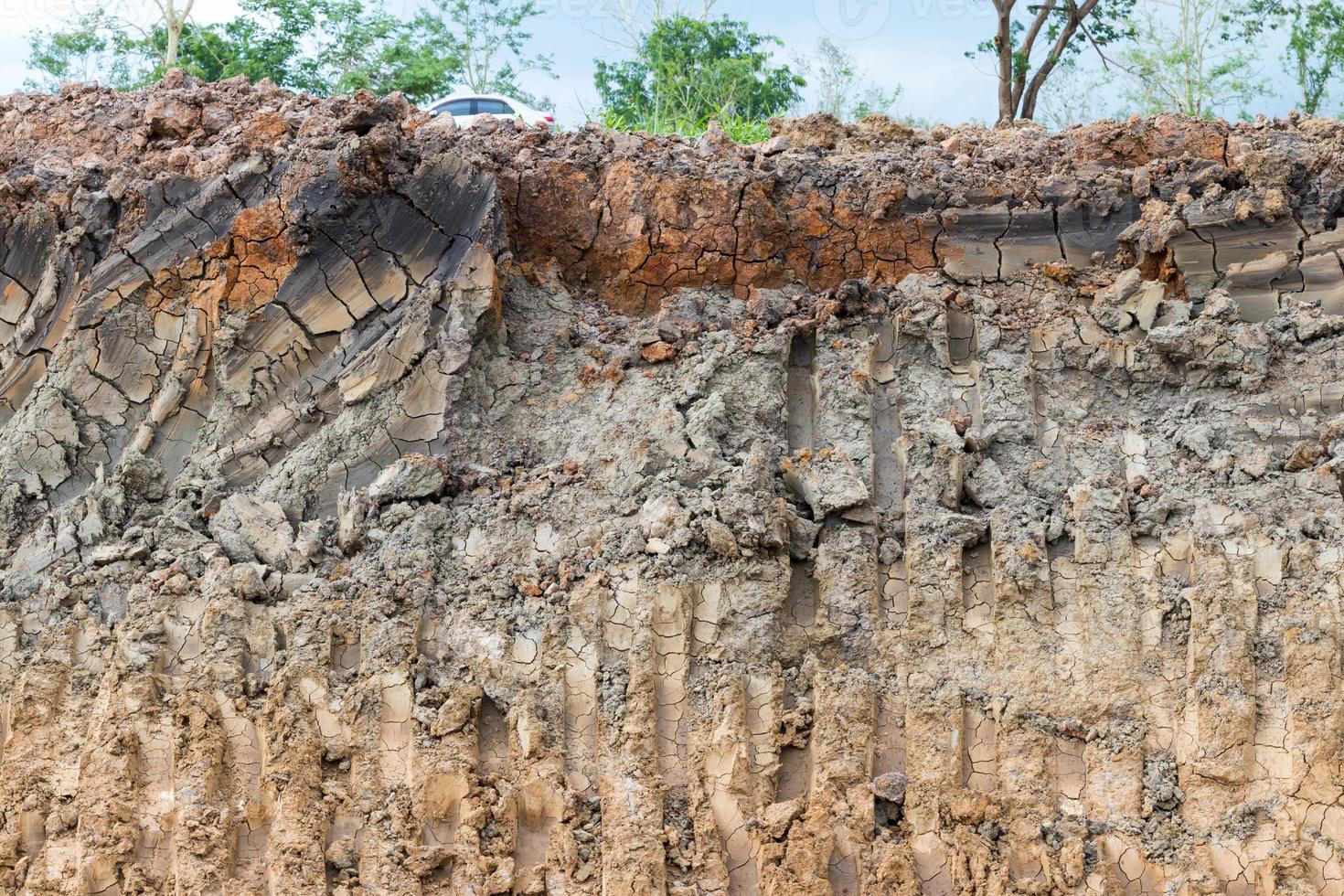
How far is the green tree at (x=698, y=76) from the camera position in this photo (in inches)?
361

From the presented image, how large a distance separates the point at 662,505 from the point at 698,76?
6.41 m

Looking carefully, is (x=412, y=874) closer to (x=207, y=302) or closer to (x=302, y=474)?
(x=302, y=474)

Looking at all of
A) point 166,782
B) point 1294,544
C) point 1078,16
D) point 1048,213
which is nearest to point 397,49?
point 1078,16

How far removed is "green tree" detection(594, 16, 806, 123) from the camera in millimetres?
9172

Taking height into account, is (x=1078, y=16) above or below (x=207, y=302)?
above

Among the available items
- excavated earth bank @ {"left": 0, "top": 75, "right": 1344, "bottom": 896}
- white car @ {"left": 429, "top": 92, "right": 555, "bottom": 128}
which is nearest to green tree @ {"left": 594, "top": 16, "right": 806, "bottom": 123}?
white car @ {"left": 429, "top": 92, "right": 555, "bottom": 128}

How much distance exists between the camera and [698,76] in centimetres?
946

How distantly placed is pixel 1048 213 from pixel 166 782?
3.60m

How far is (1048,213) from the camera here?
453 cm

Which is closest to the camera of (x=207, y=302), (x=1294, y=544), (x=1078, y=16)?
(x=1294, y=544)

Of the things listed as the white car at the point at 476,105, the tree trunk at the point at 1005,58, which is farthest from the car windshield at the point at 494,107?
the tree trunk at the point at 1005,58

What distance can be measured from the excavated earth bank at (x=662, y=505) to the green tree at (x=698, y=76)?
14.5ft

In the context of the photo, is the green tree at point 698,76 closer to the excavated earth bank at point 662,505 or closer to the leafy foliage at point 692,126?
the leafy foliage at point 692,126

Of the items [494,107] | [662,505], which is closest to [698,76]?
[494,107]
